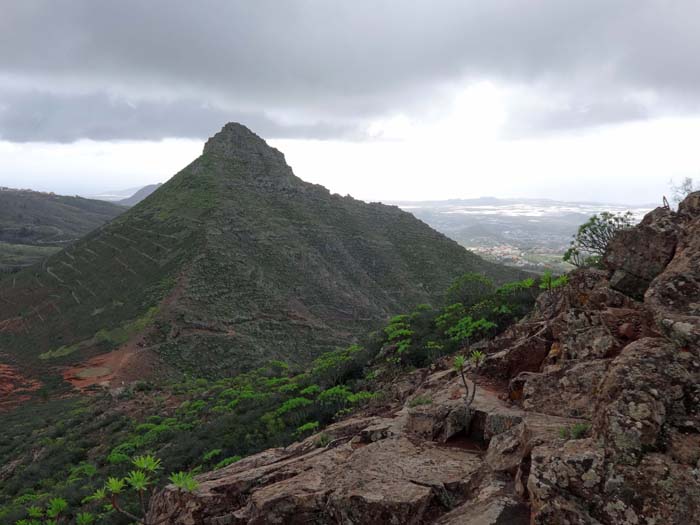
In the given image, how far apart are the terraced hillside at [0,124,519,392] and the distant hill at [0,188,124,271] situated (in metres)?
29.9

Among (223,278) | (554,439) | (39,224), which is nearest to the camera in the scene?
(554,439)

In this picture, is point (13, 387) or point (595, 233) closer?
point (595, 233)

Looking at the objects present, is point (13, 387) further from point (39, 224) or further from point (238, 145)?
point (39, 224)

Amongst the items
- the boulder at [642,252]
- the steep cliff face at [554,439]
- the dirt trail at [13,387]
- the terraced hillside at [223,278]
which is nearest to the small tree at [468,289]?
the steep cliff face at [554,439]

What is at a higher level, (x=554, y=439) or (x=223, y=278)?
(x=554, y=439)

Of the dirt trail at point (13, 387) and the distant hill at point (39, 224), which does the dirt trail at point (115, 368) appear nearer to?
the dirt trail at point (13, 387)

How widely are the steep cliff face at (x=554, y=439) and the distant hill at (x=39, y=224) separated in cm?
7444

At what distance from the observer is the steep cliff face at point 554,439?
3.57m

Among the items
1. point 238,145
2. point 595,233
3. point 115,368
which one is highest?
point 238,145

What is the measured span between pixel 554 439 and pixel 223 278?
3880 cm

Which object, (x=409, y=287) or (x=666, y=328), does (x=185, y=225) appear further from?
(x=666, y=328)

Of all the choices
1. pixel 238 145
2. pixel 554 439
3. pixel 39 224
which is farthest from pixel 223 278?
pixel 39 224

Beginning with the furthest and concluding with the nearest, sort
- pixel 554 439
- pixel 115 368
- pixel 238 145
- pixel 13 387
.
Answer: pixel 238 145, pixel 115 368, pixel 13 387, pixel 554 439

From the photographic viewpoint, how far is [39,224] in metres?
117
